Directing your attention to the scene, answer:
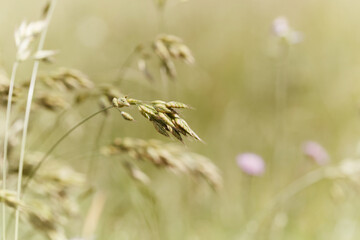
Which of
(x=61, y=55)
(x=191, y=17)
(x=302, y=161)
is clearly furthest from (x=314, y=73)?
(x=61, y=55)

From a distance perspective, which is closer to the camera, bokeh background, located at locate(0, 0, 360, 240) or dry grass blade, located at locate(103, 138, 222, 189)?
dry grass blade, located at locate(103, 138, 222, 189)

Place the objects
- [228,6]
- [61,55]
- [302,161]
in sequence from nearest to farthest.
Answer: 1. [302,161]
2. [61,55]
3. [228,6]

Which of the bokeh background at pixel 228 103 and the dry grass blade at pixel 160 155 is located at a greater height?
the bokeh background at pixel 228 103

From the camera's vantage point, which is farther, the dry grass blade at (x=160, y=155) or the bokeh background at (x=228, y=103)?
the bokeh background at (x=228, y=103)

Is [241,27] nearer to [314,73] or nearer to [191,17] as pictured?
[191,17]

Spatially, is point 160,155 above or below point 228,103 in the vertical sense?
below

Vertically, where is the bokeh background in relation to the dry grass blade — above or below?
above

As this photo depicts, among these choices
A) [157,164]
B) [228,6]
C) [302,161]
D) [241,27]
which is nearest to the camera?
[157,164]

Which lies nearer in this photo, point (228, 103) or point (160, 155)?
point (160, 155)
